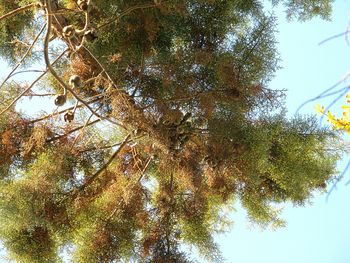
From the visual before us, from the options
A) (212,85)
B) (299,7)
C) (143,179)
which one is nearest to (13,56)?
(143,179)

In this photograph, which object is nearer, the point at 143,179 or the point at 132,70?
the point at 132,70

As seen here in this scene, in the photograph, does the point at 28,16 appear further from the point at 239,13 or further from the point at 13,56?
the point at 239,13

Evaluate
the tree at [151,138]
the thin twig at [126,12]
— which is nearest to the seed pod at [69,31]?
the tree at [151,138]

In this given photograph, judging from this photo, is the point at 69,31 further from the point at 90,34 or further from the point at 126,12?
the point at 126,12

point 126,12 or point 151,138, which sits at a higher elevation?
point 126,12

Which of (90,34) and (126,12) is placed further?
(126,12)

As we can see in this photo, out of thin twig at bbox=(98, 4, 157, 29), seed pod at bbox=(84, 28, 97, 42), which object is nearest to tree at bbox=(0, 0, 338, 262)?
thin twig at bbox=(98, 4, 157, 29)

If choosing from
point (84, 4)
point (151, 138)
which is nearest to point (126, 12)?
point (84, 4)

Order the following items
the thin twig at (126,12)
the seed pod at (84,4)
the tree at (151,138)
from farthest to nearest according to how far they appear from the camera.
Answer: the tree at (151,138), the thin twig at (126,12), the seed pod at (84,4)

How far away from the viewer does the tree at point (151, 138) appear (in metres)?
2.90

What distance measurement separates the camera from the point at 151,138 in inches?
107

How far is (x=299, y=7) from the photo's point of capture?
393cm

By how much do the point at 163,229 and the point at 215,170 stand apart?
1.84 feet

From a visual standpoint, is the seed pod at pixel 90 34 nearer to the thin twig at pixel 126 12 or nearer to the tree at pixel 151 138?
the tree at pixel 151 138
